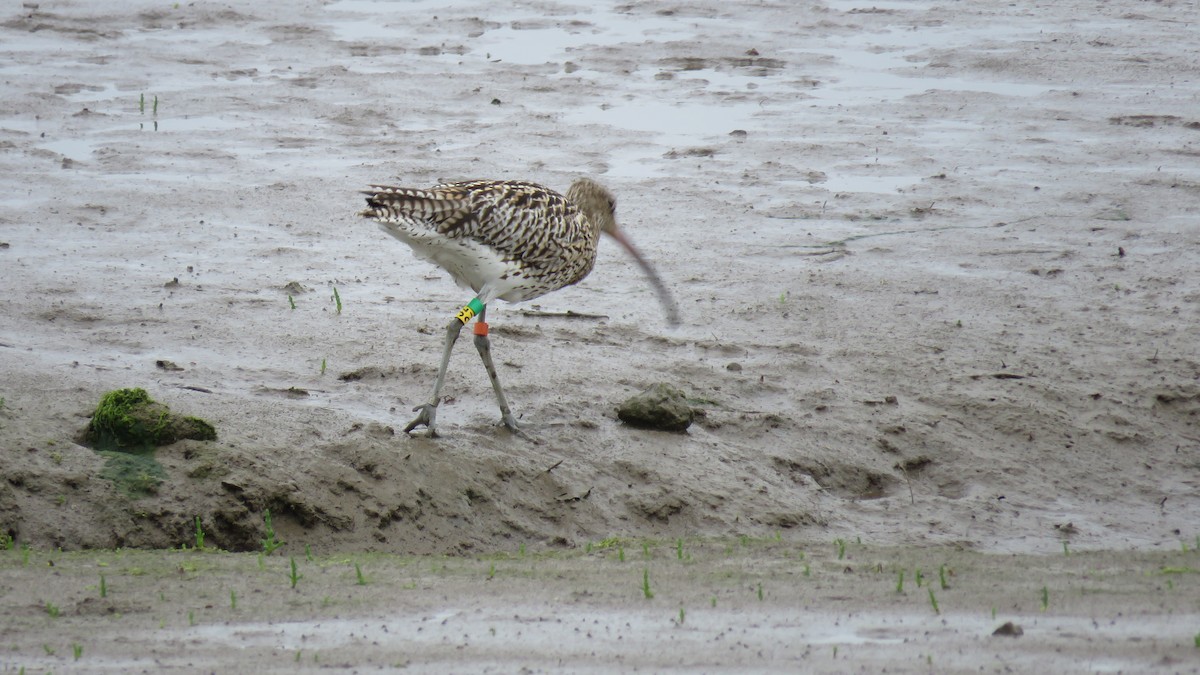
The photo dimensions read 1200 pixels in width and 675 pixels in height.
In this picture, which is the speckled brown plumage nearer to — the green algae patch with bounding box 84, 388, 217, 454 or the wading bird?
the wading bird

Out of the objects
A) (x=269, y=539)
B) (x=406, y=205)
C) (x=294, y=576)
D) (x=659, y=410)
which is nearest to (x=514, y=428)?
(x=659, y=410)

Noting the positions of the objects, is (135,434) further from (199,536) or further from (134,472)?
(199,536)

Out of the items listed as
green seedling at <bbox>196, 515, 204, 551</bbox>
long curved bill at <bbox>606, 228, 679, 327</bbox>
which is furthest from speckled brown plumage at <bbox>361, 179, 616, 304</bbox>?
green seedling at <bbox>196, 515, 204, 551</bbox>

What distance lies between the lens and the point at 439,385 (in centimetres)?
741

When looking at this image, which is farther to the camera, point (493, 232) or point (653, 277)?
point (653, 277)

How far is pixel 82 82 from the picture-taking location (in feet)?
44.3

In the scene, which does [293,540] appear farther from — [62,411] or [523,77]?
[523,77]

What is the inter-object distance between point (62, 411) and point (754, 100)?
8.27 metres

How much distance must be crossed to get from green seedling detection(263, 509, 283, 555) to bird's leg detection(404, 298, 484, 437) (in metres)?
0.97

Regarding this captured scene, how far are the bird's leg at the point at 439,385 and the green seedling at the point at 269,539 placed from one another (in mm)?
969

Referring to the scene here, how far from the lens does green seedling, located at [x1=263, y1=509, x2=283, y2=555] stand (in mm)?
6363

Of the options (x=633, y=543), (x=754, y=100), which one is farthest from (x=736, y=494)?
(x=754, y=100)

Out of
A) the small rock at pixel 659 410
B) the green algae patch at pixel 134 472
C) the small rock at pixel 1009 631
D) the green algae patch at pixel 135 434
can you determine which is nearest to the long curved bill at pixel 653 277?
the small rock at pixel 659 410

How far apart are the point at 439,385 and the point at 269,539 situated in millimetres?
1350
